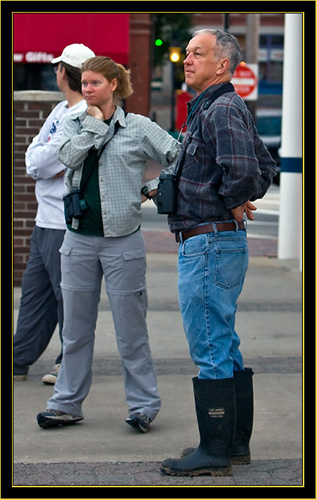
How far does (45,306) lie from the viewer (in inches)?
245

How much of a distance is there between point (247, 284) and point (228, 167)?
18.4 feet

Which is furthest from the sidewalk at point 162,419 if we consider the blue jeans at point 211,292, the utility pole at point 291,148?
the utility pole at point 291,148

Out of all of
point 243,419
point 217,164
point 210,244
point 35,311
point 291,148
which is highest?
point 291,148

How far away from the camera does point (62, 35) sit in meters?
22.7

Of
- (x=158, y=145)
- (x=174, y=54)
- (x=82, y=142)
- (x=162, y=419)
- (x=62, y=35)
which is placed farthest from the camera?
(x=174, y=54)

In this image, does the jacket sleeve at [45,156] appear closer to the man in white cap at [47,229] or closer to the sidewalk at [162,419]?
the man in white cap at [47,229]

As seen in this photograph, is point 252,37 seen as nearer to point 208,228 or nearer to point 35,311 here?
point 35,311

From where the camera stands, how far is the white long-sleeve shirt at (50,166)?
577 centimetres

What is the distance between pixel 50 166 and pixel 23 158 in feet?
11.0

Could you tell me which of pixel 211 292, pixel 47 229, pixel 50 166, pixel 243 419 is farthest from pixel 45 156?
pixel 243 419

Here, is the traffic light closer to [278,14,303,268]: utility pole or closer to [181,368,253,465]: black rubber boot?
[278,14,303,268]: utility pole

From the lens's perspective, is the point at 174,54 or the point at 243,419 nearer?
the point at 243,419

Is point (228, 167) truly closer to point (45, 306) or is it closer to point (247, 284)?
point (45, 306)

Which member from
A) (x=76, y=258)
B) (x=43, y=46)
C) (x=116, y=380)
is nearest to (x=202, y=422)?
(x=76, y=258)
